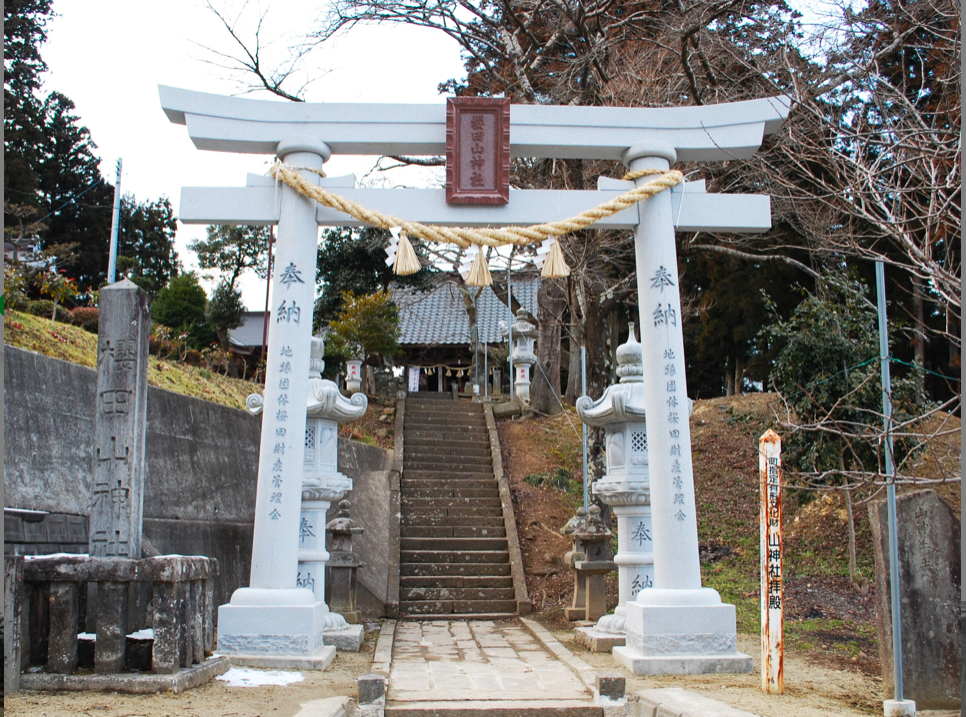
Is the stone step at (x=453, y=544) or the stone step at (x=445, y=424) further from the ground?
the stone step at (x=445, y=424)

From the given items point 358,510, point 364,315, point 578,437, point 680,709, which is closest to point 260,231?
point 364,315

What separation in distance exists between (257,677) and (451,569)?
6.24 metres

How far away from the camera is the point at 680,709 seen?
4.47 meters

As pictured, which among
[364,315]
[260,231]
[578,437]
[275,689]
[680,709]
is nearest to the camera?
[680,709]

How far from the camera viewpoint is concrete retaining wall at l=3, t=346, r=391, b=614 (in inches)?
275

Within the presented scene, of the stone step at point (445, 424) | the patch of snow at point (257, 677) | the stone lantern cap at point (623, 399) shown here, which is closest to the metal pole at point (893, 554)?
the stone lantern cap at point (623, 399)

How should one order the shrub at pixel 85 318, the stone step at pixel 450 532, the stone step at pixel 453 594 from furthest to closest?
the stone step at pixel 450 532, the shrub at pixel 85 318, the stone step at pixel 453 594

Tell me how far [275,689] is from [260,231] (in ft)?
74.2

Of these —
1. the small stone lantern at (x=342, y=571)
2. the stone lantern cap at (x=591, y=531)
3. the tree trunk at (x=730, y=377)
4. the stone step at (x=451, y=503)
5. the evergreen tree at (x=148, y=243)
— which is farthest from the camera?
the evergreen tree at (x=148, y=243)

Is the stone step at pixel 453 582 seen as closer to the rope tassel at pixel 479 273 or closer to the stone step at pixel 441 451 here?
the stone step at pixel 441 451

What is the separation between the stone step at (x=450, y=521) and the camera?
43.1 feet

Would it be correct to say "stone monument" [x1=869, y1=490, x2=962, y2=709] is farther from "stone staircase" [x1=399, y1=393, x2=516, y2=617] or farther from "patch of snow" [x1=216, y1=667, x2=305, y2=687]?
"stone staircase" [x1=399, y1=393, x2=516, y2=617]

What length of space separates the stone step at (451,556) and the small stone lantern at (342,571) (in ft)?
8.75

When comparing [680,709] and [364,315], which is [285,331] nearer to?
[680,709]
